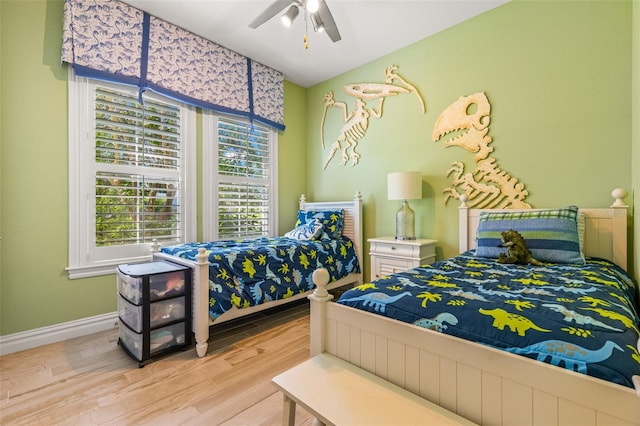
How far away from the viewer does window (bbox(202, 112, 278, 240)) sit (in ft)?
10.5

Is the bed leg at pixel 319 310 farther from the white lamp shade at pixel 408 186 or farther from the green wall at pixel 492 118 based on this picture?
the green wall at pixel 492 118

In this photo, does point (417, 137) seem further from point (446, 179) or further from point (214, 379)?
point (214, 379)

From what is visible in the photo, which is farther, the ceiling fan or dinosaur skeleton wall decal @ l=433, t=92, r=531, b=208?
dinosaur skeleton wall decal @ l=433, t=92, r=531, b=208

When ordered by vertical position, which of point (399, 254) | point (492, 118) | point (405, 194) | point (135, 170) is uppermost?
point (492, 118)

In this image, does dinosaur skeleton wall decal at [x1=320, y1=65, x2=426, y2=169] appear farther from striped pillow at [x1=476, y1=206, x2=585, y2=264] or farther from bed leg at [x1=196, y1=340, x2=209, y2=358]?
bed leg at [x1=196, y1=340, x2=209, y2=358]

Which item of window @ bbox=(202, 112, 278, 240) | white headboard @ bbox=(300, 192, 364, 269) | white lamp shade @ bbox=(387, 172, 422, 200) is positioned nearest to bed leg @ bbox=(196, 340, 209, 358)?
window @ bbox=(202, 112, 278, 240)

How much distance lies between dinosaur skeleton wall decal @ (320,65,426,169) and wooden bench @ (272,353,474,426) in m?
2.65

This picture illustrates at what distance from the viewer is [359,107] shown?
3521 millimetres

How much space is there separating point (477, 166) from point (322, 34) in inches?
77.5

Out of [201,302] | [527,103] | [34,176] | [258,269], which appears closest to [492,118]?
[527,103]

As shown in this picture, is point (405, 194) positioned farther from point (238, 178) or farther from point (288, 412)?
point (288, 412)

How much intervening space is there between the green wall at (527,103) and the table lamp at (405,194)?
182 mm

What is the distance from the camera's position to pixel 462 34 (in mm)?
2715

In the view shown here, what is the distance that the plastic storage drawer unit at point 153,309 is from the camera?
1907 mm
